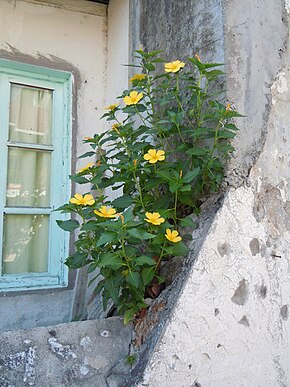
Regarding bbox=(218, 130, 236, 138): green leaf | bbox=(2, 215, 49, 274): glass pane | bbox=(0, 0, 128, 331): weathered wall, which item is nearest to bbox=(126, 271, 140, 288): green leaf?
bbox=(218, 130, 236, 138): green leaf

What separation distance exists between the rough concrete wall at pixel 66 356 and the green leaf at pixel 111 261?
0.92 ft

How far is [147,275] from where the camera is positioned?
171cm

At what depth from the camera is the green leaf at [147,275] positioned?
1698 millimetres

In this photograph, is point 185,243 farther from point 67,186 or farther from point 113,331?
point 67,186

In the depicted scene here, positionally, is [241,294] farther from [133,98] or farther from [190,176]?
[133,98]

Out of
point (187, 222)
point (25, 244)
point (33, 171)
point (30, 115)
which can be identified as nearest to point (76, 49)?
point (30, 115)

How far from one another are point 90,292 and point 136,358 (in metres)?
0.96

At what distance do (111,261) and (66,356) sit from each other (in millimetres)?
387

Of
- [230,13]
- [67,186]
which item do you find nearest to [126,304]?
[67,186]

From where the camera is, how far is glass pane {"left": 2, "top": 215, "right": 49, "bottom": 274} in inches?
104

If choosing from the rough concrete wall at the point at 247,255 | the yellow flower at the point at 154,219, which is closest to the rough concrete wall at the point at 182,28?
the rough concrete wall at the point at 247,255

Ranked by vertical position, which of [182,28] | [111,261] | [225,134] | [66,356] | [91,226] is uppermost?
[182,28]

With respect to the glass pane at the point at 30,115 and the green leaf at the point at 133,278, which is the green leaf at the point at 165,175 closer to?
the green leaf at the point at 133,278

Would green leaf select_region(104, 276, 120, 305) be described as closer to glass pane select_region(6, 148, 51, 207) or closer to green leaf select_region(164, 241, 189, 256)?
green leaf select_region(164, 241, 189, 256)
